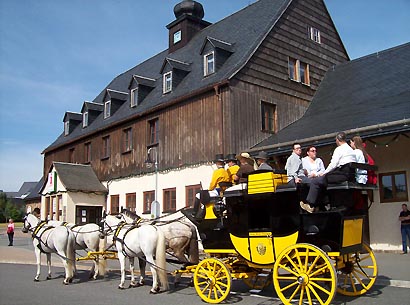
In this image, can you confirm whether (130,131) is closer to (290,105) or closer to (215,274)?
(290,105)

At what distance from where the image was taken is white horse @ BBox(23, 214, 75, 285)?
1030 cm

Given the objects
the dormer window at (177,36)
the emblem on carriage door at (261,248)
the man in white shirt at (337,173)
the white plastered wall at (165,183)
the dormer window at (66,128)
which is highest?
the dormer window at (177,36)

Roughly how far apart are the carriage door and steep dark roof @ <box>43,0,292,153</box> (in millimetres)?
4592

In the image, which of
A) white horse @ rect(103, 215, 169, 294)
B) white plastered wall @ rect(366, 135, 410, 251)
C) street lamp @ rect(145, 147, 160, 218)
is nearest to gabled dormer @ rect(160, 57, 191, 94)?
street lamp @ rect(145, 147, 160, 218)

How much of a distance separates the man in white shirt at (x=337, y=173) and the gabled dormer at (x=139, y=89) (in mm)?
17688

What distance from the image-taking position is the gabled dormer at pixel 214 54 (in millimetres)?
19094

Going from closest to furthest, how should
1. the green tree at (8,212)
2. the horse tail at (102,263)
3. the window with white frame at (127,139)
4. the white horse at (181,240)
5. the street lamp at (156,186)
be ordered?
the white horse at (181,240), the horse tail at (102,263), the street lamp at (156,186), the window with white frame at (127,139), the green tree at (8,212)

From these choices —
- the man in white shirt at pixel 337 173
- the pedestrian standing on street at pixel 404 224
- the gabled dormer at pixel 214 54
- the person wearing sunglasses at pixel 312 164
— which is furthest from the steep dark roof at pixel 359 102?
the man in white shirt at pixel 337 173

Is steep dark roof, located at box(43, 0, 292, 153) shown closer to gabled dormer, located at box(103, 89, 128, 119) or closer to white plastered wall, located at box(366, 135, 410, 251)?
gabled dormer, located at box(103, 89, 128, 119)

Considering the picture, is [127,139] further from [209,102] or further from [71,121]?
[71,121]

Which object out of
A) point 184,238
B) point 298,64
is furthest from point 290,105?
point 184,238

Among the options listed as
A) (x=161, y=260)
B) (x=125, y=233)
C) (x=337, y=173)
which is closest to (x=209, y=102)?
(x=125, y=233)

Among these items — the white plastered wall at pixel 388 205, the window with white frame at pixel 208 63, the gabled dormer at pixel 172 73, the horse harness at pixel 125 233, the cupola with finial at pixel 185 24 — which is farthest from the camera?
the cupola with finial at pixel 185 24

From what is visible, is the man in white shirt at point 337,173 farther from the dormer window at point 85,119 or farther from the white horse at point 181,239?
the dormer window at point 85,119
